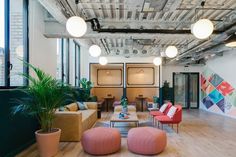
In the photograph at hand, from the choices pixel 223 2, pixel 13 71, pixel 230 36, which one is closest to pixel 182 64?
pixel 230 36

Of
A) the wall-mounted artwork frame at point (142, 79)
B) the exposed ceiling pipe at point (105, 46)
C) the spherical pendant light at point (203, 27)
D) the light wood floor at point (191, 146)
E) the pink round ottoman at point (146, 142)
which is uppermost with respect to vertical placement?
the exposed ceiling pipe at point (105, 46)

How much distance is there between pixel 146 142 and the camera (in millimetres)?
4242

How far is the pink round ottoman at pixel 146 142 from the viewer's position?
423 centimetres

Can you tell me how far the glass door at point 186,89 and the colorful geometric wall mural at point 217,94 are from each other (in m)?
0.55

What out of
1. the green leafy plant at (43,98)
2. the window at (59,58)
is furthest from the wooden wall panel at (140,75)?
the green leafy plant at (43,98)

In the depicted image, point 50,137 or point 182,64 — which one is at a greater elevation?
point 182,64

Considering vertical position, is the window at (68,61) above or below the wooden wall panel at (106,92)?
above

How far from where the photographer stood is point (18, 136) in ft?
14.4

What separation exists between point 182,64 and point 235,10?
25.3ft

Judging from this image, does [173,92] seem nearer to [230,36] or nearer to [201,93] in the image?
[201,93]

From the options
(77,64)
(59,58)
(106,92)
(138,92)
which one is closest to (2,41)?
(59,58)

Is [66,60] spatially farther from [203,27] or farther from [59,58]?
[203,27]

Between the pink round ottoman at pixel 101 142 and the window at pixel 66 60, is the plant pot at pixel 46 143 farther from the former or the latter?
the window at pixel 66 60

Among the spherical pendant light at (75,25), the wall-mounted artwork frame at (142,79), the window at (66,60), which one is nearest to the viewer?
the spherical pendant light at (75,25)
